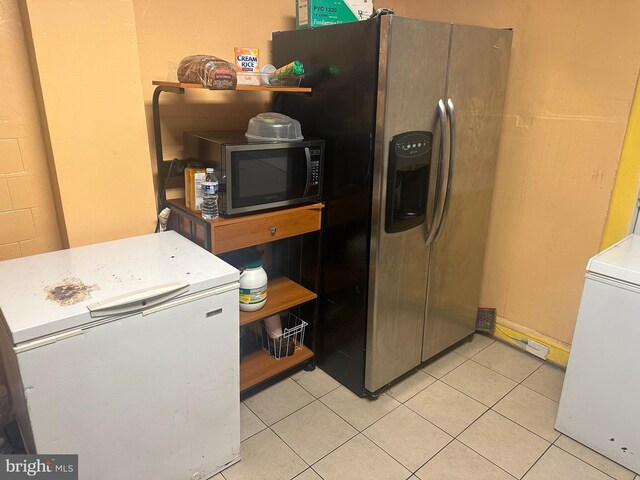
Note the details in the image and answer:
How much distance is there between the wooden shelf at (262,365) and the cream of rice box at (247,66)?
1314mm

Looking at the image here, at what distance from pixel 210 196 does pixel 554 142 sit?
5.69ft

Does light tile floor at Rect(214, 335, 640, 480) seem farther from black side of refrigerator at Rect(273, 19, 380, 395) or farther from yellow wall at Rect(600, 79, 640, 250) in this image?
yellow wall at Rect(600, 79, 640, 250)

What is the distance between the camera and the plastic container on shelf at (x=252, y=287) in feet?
6.49

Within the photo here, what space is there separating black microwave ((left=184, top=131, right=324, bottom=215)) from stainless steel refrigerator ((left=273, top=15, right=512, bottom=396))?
0.14 meters

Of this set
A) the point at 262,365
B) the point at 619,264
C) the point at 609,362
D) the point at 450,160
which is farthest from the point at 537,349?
the point at 262,365

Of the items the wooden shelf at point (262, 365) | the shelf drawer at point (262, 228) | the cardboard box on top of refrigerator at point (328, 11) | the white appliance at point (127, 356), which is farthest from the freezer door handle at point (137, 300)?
the cardboard box on top of refrigerator at point (328, 11)

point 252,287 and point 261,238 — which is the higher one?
point 261,238

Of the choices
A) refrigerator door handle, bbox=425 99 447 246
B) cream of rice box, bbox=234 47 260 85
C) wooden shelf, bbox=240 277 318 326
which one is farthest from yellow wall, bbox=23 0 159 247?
refrigerator door handle, bbox=425 99 447 246

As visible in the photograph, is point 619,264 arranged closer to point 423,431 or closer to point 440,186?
point 440,186

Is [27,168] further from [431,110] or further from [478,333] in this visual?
[478,333]

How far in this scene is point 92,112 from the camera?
1.68m

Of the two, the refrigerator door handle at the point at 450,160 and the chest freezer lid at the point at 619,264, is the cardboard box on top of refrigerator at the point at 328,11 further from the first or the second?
the chest freezer lid at the point at 619,264

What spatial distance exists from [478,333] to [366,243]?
128 centimetres

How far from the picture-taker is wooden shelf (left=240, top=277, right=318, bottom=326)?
6.58ft
